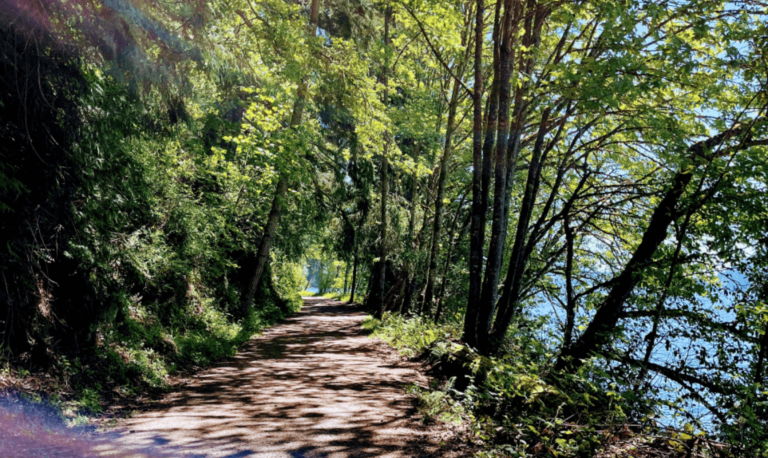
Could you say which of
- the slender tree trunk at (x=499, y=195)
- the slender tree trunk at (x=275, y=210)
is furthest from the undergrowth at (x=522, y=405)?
the slender tree trunk at (x=275, y=210)

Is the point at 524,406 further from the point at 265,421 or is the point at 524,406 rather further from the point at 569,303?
the point at 569,303

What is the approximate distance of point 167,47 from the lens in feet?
17.8

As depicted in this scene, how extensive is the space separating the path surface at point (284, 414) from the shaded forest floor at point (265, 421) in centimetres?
1

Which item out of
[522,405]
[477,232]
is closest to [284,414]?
[522,405]

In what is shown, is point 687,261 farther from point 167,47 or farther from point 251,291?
point 251,291

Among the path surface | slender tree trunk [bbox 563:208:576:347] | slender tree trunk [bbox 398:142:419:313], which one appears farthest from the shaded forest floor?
slender tree trunk [bbox 398:142:419:313]

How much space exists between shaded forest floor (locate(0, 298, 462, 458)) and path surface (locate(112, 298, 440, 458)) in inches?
0.4

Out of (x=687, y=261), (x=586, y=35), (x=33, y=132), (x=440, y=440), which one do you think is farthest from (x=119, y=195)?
(x=586, y=35)

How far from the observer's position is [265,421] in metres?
5.18

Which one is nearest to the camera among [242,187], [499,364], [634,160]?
[499,364]

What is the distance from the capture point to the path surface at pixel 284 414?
4352 millimetres

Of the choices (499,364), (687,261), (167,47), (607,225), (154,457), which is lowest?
(154,457)

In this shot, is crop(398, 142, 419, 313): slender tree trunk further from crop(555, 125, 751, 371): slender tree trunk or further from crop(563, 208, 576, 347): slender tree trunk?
crop(555, 125, 751, 371): slender tree trunk

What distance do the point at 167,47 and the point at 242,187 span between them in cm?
751
